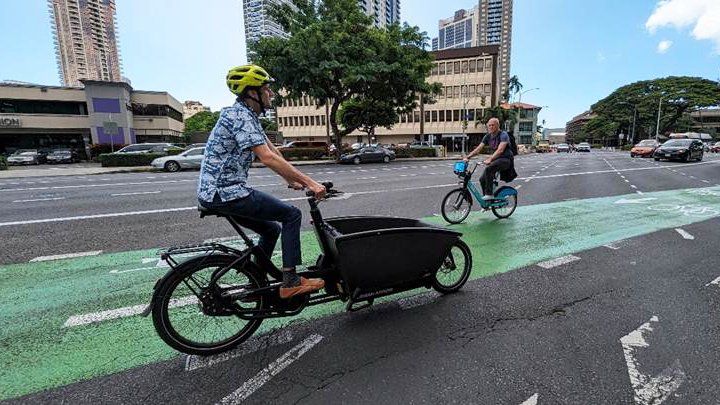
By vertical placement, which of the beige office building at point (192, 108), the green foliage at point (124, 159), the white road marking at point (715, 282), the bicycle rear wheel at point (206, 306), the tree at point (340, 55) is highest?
the beige office building at point (192, 108)

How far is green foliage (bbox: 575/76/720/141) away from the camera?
62312mm

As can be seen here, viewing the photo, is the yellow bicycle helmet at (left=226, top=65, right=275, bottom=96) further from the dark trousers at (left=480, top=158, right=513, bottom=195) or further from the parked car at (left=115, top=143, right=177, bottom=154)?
the parked car at (left=115, top=143, right=177, bottom=154)

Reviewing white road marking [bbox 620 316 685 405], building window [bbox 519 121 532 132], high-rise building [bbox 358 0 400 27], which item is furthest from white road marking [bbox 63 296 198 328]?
high-rise building [bbox 358 0 400 27]

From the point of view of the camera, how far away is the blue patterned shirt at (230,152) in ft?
8.66

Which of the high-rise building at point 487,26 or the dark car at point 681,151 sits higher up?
the high-rise building at point 487,26

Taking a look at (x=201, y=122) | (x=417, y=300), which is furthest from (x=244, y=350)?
(x=201, y=122)

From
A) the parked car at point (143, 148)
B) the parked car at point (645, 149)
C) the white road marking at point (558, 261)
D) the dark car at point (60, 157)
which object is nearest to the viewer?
the white road marking at point (558, 261)

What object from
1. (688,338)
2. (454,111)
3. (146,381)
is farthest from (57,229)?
(454,111)

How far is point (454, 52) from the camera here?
60.6 m

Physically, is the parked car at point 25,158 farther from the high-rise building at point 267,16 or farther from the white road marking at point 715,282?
the white road marking at point 715,282

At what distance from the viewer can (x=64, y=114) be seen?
1725 inches

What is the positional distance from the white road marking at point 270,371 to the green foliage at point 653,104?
251 feet

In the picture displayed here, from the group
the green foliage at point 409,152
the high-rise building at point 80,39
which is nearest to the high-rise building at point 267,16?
the green foliage at point 409,152

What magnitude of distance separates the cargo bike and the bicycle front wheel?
11.6 ft
